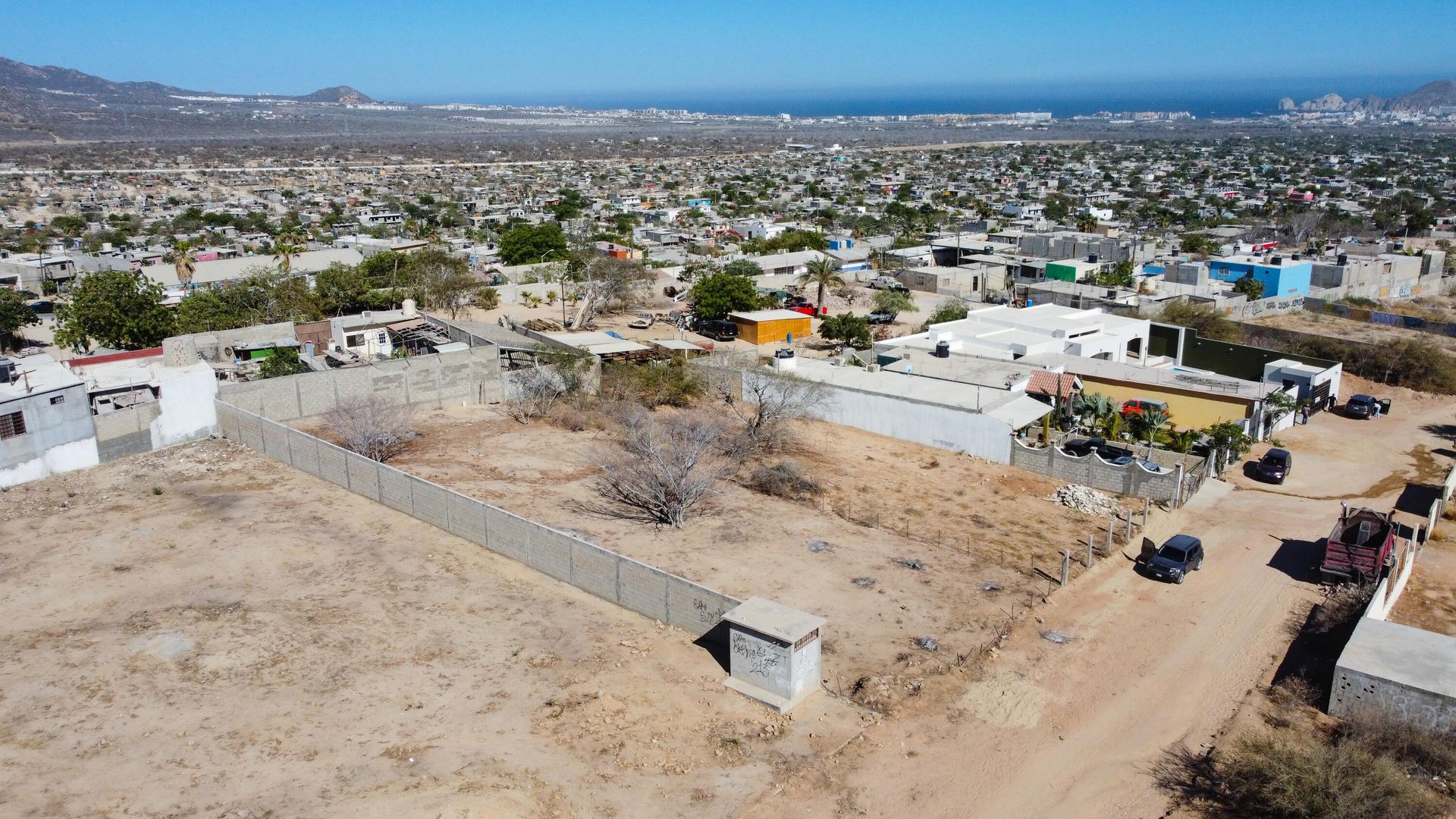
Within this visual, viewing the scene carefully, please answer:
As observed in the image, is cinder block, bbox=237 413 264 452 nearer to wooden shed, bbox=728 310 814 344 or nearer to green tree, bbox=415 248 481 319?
green tree, bbox=415 248 481 319

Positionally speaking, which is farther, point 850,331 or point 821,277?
point 821,277

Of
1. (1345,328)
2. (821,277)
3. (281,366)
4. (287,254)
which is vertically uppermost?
(287,254)

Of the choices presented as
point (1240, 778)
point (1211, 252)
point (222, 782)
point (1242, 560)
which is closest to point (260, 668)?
point (222, 782)

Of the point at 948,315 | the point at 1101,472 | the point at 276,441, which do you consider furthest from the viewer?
the point at 948,315

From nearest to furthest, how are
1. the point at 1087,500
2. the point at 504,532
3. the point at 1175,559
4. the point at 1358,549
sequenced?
the point at 1358,549
the point at 504,532
the point at 1175,559
the point at 1087,500

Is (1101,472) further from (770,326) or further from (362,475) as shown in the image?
(770,326)

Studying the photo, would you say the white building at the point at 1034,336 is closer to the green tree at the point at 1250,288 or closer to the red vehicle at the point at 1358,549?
the green tree at the point at 1250,288

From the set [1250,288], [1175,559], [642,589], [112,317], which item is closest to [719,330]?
[112,317]

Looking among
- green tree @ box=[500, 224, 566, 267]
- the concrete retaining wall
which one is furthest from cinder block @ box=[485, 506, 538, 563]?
green tree @ box=[500, 224, 566, 267]

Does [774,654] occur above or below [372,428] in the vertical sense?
below

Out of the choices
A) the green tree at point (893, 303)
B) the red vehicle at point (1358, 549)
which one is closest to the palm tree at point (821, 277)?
the green tree at point (893, 303)
